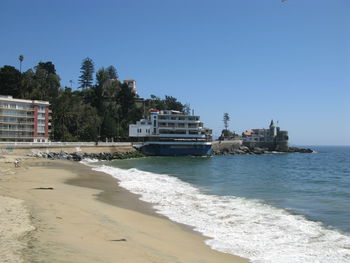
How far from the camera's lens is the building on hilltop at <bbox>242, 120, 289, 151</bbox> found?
436 feet

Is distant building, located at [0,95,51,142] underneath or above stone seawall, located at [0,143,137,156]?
above

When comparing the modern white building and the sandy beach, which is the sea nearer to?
the sandy beach

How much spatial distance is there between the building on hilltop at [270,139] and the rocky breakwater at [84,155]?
61.7 meters

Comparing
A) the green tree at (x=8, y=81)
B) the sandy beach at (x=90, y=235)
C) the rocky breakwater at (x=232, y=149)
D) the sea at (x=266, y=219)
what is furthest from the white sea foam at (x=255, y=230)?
the rocky breakwater at (x=232, y=149)

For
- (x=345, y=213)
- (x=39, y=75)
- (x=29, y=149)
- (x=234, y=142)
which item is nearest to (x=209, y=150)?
(x=234, y=142)

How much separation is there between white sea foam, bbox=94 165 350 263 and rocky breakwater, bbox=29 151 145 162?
43593 mm

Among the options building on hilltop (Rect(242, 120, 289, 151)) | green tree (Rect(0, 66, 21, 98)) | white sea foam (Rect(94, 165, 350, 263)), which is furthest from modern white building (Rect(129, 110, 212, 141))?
white sea foam (Rect(94, 165, 350, 263))

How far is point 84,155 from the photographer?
69438 mm

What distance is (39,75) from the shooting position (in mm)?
112938

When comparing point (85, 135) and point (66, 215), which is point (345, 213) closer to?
point (66, 215)

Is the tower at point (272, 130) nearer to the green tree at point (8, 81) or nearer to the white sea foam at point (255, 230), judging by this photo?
the green tree at point (8, 81)

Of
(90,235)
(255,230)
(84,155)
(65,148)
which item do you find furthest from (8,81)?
(255,230)

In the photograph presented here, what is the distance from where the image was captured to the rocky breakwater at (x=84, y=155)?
204 ft

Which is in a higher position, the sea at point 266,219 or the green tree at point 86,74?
the green tree at point 86,74
